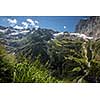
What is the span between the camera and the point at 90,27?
3.48 meters

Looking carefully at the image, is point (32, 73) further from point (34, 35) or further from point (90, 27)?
point (90, 27)

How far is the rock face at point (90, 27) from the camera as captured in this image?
344 cm

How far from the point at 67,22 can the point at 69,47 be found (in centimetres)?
27

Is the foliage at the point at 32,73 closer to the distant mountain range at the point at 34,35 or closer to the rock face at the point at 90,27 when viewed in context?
the distant mountain range at the point at 34,35

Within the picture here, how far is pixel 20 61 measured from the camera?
3480 mm

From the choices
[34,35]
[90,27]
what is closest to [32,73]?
[34,35]

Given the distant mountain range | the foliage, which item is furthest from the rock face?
the foliage

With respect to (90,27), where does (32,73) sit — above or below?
below

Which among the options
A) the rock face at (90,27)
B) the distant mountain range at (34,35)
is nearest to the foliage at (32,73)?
the distant mountain range at (34,35)

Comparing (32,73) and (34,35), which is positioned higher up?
(34,35)

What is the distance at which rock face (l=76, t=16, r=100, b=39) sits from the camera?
136 inches

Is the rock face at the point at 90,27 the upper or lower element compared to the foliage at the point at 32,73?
upper
